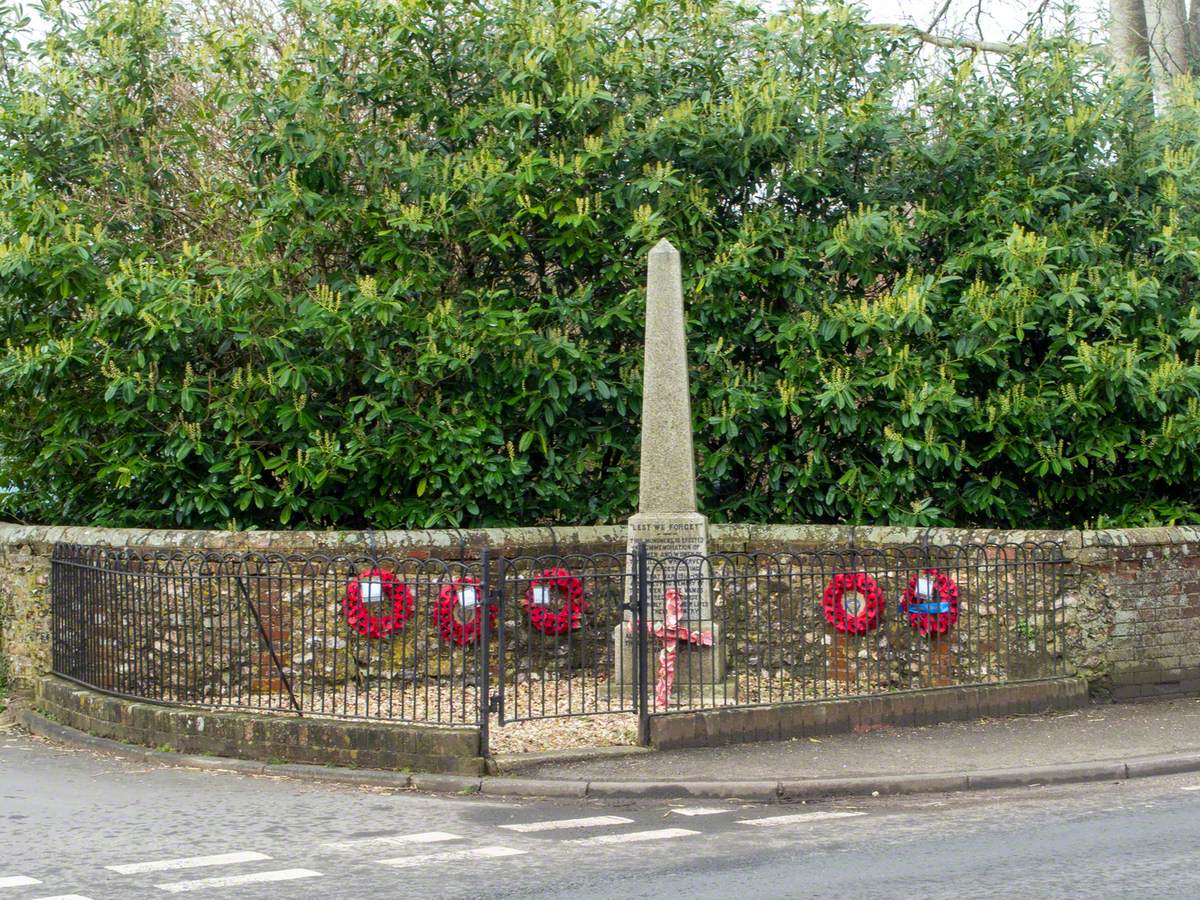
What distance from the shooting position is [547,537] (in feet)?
42.8

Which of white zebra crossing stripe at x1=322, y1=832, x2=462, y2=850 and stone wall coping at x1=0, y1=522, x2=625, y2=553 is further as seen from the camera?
stone wall coping at x1=0, y1=522, x2=625, y2=553

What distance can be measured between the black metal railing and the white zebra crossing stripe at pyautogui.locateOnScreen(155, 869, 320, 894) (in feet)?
13.4

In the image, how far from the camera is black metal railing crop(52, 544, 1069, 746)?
37.9 feet

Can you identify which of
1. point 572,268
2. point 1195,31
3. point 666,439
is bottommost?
point 666,439

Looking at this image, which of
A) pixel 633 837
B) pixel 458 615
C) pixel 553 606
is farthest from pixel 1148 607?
pixel 633 837

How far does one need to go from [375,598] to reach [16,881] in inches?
202

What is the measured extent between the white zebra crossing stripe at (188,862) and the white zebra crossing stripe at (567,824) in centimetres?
145

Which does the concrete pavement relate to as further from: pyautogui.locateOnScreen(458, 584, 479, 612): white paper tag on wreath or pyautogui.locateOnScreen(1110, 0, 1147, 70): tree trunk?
pyautogui.locateOnScreen(1110, 0, 1147, 70): tree trunk

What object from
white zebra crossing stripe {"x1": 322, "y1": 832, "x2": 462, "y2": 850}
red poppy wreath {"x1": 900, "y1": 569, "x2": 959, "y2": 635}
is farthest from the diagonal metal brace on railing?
red poppy wreath {"x1": 900, "y1": 569, "x2": 959, "y2": 635}

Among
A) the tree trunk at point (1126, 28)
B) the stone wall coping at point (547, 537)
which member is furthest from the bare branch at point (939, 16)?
the stone wall coping at point (547, 537)

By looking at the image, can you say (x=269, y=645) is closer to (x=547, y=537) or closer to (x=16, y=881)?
(x=547, y=537)

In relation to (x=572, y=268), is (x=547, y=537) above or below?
below

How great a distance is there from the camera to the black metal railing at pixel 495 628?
11539mm

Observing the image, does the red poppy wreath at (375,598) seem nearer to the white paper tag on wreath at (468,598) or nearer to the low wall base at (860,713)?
the white paper tag on wreath at (468,598)
